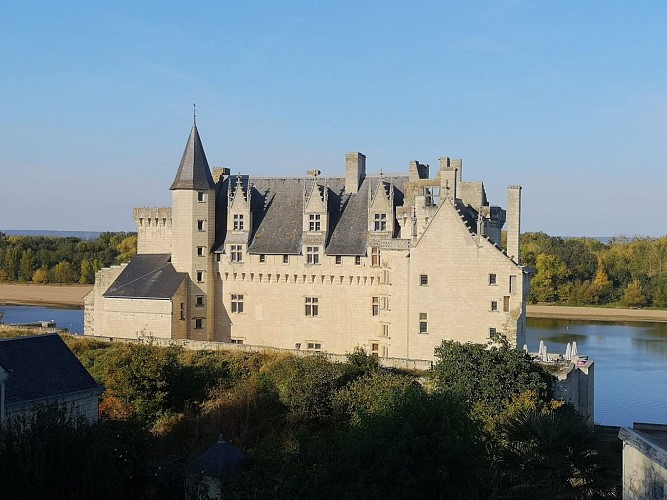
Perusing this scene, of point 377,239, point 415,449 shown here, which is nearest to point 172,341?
point 377,239

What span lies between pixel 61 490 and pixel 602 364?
33401 mm

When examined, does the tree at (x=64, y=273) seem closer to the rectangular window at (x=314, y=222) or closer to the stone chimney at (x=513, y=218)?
the rectangular window at (x=314, y=222)

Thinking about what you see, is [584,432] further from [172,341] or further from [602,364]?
[602,364]

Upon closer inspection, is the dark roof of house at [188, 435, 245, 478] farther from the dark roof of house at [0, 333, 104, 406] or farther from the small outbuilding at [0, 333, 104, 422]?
the dark roof of house at [0, 333, 104, 406]

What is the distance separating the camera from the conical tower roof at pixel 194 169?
3172 centimetres

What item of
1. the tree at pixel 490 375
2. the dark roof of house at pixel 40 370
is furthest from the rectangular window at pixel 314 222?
the dark roof of house at pixel 40 370

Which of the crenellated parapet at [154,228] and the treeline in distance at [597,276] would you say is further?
the treeline in distance at [597,276]

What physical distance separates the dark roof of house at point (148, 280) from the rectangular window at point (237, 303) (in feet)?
6.95

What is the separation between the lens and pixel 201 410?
80.4 ft

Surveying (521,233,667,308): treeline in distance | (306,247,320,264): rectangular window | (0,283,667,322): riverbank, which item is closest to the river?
(0,283,667,322): riverbank

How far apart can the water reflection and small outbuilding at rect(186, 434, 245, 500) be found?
18397mm

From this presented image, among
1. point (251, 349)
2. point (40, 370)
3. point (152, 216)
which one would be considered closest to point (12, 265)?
point (152, 216)

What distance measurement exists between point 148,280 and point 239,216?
4338mm

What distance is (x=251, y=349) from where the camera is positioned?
29188 mm
